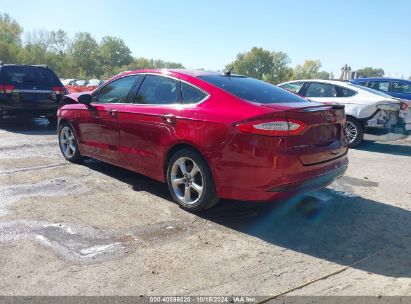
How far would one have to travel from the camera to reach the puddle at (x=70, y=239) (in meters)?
3.58

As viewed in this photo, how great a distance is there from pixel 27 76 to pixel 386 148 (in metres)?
9.25

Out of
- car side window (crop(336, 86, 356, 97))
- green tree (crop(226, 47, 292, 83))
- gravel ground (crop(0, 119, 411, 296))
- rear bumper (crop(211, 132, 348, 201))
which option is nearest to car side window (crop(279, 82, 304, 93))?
car side window (crop(336, 86, 356, 97))

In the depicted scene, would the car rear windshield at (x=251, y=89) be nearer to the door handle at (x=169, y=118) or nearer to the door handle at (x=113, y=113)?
the door handle at (x=169, y=118)

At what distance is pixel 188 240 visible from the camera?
3.94 metres

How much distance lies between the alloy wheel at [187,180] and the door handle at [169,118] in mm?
423

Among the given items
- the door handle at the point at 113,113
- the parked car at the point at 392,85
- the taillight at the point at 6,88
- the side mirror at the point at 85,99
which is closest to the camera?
the door handle at the point at 113,113

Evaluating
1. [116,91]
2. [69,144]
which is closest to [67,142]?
[69,144]

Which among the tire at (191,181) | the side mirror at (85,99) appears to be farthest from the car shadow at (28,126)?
the tire at (191,181)

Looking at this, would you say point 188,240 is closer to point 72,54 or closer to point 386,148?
point 386,148

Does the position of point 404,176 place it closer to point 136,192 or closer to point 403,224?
point 403,224

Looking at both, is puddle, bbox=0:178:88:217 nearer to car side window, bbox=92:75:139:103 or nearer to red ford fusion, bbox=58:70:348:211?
red ford fusion, bbox=58:70:348:211

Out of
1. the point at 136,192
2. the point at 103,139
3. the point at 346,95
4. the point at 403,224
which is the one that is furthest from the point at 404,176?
the point at 103,139

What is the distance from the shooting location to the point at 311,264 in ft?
11.5

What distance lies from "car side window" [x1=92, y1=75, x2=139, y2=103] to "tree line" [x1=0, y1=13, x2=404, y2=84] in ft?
295
